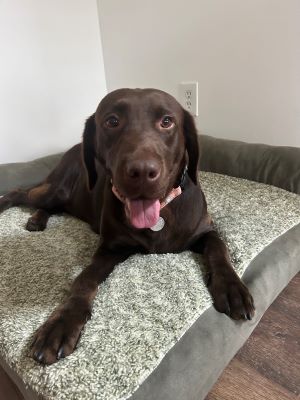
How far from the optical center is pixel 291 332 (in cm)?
114

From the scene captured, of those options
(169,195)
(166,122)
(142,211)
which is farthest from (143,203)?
(166,122)

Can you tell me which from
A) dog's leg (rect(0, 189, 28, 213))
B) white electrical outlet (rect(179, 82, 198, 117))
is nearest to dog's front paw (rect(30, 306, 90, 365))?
dog's leg (rect(0, 189, 28, 213))

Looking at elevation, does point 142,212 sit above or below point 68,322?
above

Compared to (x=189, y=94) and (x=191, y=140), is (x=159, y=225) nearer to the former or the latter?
(x=191, y=140)

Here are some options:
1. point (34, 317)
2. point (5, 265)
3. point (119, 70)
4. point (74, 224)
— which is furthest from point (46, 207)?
point (119, 70)

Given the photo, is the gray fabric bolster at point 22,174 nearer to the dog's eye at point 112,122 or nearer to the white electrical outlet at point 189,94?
the white electrical outlet at point 189,94

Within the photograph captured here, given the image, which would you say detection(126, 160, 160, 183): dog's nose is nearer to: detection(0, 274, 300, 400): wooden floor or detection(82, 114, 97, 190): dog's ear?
detection(82, 114, 97, 190): dog's ear

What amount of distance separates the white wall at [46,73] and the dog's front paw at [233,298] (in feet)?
6.06

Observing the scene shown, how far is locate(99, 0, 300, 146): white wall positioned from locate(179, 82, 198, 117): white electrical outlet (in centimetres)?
4

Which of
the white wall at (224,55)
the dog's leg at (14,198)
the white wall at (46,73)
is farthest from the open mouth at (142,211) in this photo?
the white wall at (46,73)

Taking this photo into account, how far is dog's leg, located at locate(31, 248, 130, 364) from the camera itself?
32.3 inches

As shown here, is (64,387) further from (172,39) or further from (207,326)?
(172,39)

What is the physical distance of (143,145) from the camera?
0.93 metres

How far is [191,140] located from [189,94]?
1.17m
